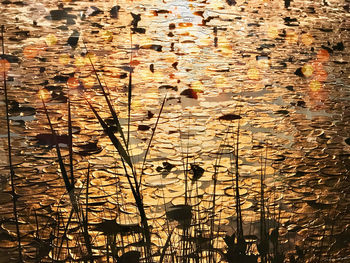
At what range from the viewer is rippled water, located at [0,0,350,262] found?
252 cm

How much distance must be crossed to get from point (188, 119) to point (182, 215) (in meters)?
1.58

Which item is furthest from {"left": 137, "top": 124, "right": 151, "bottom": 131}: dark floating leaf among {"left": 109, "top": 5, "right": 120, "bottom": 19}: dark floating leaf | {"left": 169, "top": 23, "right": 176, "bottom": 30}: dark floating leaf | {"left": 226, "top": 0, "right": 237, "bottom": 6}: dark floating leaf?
{"left": 226, "top": 0, "right": 237, "bottom": 6}: dark floating leaf

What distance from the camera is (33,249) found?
2203mm

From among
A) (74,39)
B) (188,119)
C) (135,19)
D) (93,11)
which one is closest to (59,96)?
(188,119)

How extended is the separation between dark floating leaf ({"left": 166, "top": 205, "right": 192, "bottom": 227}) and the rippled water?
0.08 meters

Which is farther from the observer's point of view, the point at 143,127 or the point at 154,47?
the point at 154,47

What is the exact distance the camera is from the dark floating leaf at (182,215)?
220 cm

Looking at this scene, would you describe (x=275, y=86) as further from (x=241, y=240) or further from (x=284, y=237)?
(x=241, y=240)

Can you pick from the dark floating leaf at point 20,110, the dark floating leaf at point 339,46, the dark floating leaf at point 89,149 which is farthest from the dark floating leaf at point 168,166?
the dark floating leaf at point 339,46

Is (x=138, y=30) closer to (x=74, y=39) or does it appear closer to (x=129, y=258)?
(x=74, y=39)

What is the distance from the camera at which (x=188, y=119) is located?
12.4ft

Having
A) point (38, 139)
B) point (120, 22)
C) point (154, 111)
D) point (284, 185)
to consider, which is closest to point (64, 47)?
point (120, 22)

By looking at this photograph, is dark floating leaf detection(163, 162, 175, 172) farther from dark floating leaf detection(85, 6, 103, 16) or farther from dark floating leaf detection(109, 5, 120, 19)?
dark floating leaf detection(85, 6, 103, 16)

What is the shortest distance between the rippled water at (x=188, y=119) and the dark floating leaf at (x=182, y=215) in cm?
8
